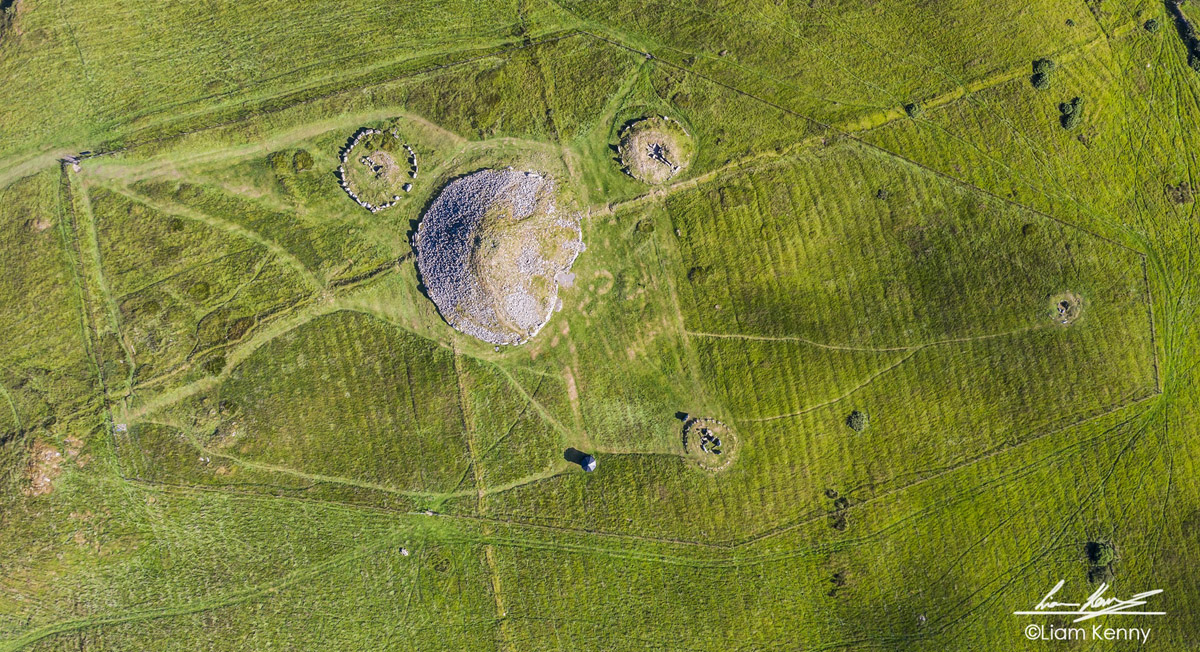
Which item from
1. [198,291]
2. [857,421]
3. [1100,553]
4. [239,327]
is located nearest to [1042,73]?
[857,421]

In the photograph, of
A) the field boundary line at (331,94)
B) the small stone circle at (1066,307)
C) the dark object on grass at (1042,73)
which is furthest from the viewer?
the field boundary line at (331,94)

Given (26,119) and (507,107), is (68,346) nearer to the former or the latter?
(26,119)

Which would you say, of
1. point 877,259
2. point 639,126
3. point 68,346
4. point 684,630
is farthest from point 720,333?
point 68,346

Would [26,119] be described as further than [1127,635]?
Yes

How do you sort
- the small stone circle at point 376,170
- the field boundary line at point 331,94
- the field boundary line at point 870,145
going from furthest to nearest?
the field boundary line at point 331,94 → the small stone circle at point 376,170 → the field boundary line at point 870,145

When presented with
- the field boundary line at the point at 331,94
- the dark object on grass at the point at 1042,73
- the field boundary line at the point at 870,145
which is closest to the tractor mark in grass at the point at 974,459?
the field boundary line at the point at 870,145

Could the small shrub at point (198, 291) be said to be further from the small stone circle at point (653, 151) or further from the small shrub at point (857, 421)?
the small shrub at point (857, 421)
